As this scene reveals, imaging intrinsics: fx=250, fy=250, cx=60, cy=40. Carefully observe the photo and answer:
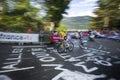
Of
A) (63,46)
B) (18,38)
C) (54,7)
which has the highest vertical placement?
(54,7)

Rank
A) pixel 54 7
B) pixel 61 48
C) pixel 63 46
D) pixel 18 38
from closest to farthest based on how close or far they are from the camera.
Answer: pixel 54 7 < pixel 63 46 < pixel 61 48 < pixel 18 38

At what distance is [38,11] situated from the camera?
14.6 feet

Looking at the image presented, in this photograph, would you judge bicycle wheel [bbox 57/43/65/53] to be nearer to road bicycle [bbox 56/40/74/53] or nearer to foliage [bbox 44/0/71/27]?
road bicycle [bbox 56/40/74/53]

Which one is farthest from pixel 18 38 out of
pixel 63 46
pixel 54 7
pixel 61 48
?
pixel 54 7

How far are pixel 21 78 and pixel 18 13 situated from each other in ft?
21.4

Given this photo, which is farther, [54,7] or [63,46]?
[63,46]

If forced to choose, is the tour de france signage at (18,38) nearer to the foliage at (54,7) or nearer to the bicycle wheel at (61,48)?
the bicycle wheel at (61,48)

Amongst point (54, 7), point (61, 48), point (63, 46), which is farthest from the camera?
point (61, 48)

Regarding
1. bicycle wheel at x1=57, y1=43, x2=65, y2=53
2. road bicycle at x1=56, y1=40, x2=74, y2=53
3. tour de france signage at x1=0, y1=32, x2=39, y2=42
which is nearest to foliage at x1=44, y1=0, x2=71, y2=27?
road bicycle at x1=56, y1=40, x2=74, y2=53

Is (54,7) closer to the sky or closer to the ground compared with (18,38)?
closer to the sky

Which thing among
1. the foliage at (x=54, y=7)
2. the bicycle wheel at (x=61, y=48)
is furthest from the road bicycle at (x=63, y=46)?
the foliage at (x=54, y=7)

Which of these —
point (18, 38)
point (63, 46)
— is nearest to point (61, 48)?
point (63, 46)

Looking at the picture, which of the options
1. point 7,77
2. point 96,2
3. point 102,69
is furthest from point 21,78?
point 96,2

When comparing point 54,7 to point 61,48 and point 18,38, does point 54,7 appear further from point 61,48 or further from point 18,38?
point 18,38
